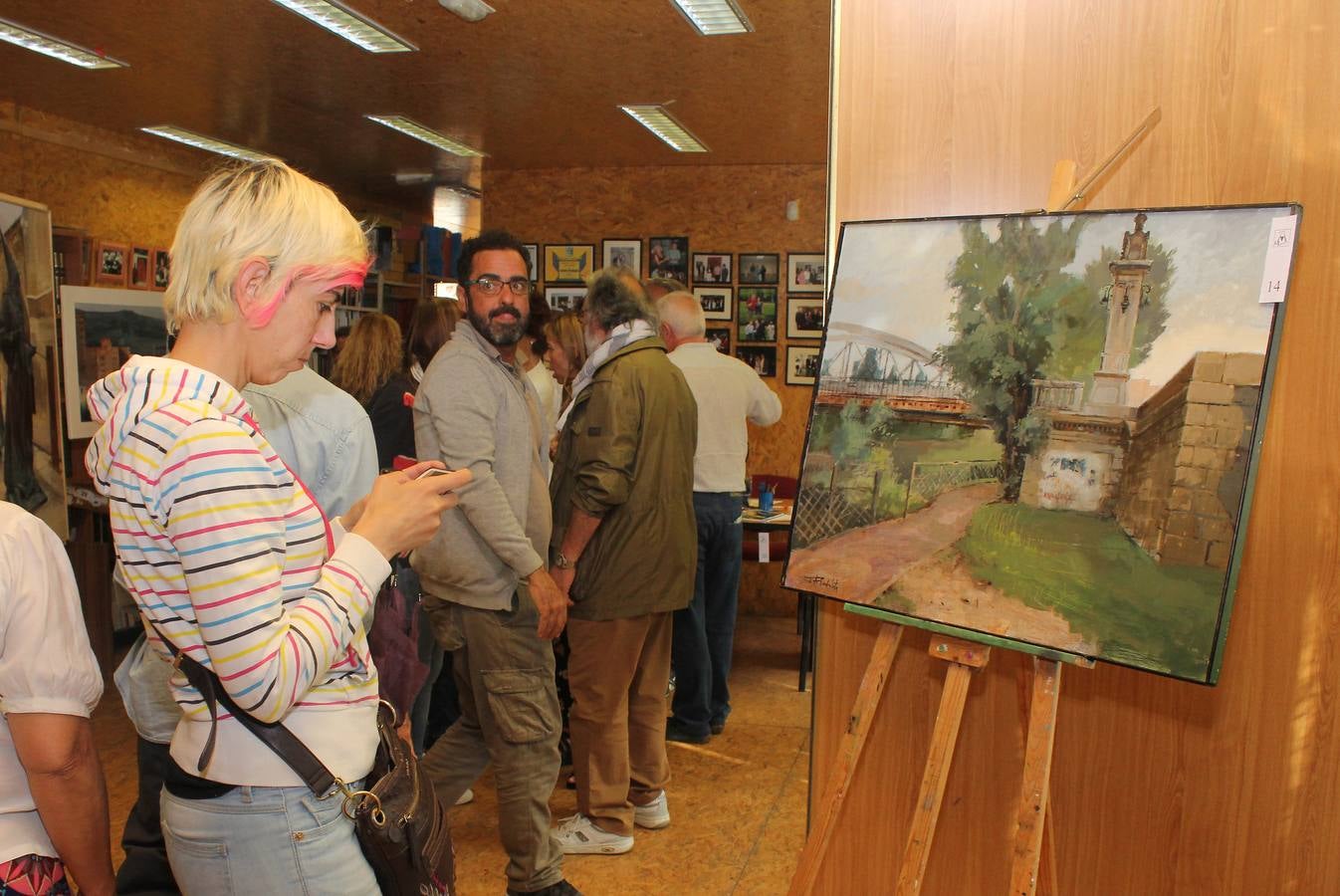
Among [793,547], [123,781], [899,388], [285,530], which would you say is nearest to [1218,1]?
[899,388]

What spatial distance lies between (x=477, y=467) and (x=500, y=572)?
265 mm

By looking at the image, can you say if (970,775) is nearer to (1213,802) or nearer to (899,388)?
(1213,802)

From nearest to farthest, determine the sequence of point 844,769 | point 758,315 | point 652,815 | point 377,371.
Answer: point 844,769
point 652,815
point 377,371
point 758,315

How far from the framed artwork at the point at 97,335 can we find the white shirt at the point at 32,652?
3521mm

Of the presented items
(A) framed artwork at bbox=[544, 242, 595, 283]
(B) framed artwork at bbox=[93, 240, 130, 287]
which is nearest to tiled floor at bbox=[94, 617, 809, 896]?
(A) framed artwork at bbox=[544, 242, 595, 283]

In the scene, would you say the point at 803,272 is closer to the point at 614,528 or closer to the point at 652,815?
the point at 614,528

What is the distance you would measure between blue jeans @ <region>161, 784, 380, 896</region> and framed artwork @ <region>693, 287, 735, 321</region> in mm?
5925

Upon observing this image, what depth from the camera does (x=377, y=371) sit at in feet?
11.3

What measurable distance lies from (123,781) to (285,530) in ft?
9.73

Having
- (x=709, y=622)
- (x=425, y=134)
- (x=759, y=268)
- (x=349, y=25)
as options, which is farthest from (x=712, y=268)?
(x=709, y=622)

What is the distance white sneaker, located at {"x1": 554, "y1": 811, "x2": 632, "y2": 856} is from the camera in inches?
122

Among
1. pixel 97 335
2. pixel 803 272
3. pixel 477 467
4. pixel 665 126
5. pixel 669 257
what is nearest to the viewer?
pixel 477 467

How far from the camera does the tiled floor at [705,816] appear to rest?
299 centimetres

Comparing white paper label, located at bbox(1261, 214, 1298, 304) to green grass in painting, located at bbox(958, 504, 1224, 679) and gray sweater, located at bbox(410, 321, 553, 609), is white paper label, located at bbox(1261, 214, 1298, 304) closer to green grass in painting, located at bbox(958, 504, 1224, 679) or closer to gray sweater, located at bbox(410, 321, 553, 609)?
green grass in painting, located at bbox(958, 504, 1224, 679)
